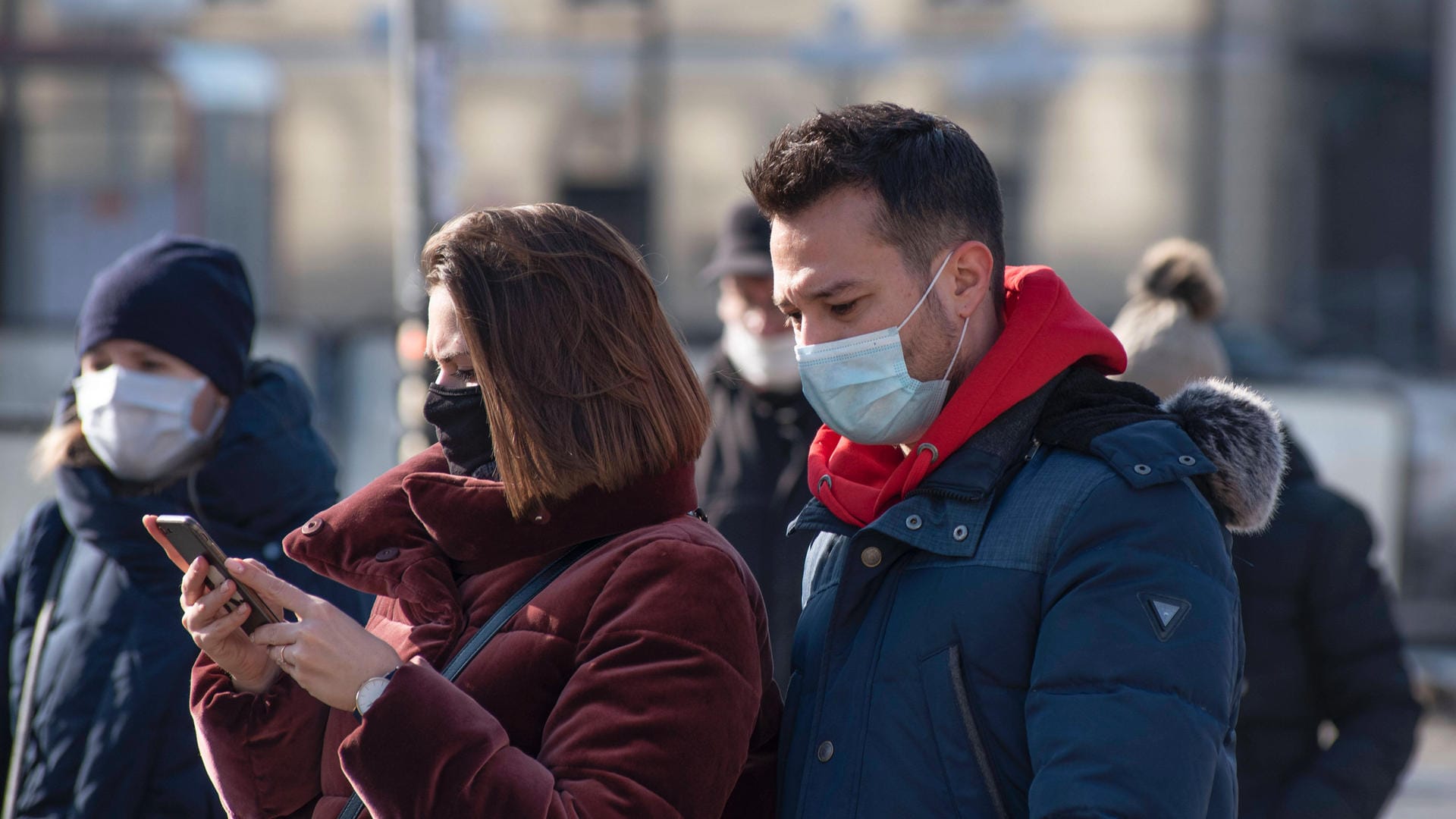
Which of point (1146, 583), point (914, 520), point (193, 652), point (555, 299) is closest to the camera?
point (1146, 583)

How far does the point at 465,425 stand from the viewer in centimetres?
202

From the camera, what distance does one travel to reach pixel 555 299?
196 cm

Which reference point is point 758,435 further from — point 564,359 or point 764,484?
point 564,359

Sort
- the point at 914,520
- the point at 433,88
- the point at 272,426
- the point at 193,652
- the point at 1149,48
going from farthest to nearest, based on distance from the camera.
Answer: the point at 1149,48
the point at 433,88
the point at 272,426
the point at 193,652
the point at 914,520

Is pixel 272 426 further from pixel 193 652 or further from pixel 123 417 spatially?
pixel 193 652

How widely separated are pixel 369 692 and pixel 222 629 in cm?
27

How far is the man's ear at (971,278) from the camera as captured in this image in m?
1.93

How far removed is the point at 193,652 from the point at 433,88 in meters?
3.58

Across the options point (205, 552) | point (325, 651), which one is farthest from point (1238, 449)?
point (205, 552)

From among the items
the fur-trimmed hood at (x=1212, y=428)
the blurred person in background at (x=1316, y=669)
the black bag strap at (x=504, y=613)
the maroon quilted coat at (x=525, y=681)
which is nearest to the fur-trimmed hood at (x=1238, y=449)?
the fur-trimmed hood at (x=1212, y=428)

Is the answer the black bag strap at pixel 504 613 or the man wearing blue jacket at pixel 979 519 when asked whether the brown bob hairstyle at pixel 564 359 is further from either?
the man wearing blue jacket at pixel 979 519

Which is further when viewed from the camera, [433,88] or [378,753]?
[433,88]

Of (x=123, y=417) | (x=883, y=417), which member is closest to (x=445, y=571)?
(x=883, y=417)

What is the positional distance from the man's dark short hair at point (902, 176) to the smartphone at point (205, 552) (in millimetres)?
824
